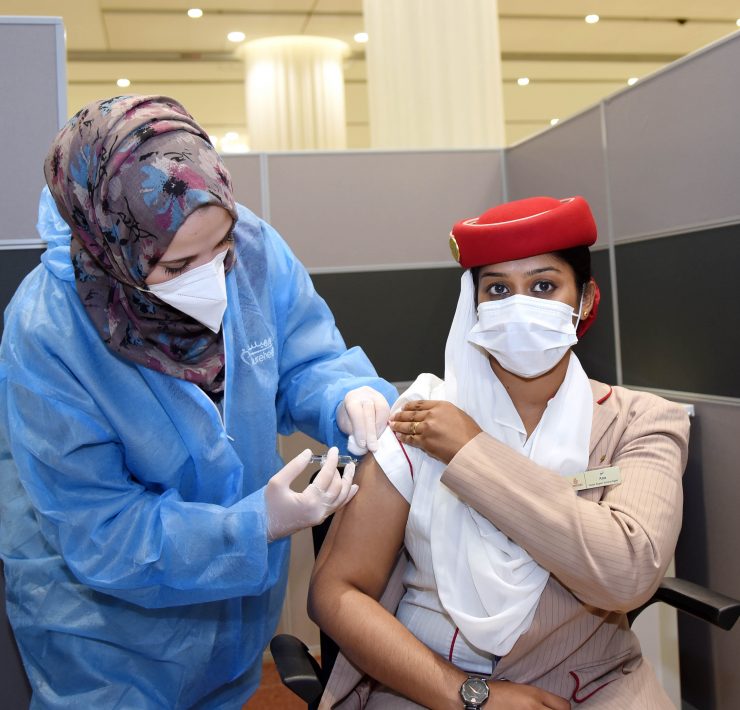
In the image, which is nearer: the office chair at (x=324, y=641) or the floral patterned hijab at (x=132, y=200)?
the floral patterned hijab at (x=132, y=200)

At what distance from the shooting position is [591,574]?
1347 mm

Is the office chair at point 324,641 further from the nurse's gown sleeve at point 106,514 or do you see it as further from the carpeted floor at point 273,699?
the carpeted floor at point 273,699

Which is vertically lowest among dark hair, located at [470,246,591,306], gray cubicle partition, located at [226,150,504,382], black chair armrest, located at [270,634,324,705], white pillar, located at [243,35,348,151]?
black chair armrest, located at [270,634,324,705]

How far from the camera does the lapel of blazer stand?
1.53 metres

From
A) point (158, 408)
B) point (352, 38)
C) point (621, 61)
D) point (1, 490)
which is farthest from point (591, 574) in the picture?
point (621, 61)

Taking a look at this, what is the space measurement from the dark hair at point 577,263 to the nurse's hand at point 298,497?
44 centimetres

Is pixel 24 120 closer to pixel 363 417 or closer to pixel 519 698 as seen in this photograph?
pixel 363 417

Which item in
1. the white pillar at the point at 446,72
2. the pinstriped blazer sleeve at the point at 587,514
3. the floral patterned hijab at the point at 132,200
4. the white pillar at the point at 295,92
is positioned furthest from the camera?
the white pillar at the point at 295,92

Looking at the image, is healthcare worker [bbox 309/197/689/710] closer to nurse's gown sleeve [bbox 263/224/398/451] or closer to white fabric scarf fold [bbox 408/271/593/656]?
white fabric scarf fold [bbox 408/271/593/656]

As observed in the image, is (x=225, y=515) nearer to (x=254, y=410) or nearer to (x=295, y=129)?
(x=254, y=410)

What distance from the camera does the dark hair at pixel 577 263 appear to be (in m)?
1.53

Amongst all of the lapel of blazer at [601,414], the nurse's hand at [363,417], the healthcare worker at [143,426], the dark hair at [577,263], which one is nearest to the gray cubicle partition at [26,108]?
the healthcare worker at [143,426]

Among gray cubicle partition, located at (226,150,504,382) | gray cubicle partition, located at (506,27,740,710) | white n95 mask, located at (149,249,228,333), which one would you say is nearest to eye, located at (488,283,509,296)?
white n95 mask, located at (149,249,228,333)

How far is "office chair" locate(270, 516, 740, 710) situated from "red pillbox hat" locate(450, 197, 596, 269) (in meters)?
0.64
